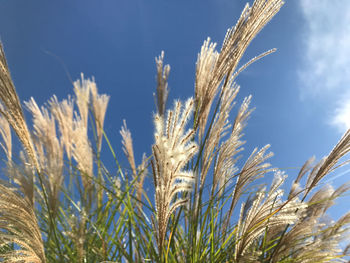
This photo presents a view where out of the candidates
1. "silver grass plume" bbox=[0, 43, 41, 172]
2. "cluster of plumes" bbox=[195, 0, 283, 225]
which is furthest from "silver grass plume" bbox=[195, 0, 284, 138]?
"silver grass plume" bbox=[0, 43, 41, 172]

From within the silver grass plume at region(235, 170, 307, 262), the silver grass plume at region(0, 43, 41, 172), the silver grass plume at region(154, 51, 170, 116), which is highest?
the silver grass plume at region(154, 51, 170, 116)

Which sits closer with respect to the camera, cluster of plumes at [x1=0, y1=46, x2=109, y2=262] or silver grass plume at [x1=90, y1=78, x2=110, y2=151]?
cluster of plumes at [x1=0, y1=46, x2=109, y2=262]

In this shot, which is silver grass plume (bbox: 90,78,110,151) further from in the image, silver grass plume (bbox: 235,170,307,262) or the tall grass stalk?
silver grass plume (bbox: 235,170,307,262)

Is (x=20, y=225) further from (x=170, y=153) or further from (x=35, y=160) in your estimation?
(x=170, y=153)

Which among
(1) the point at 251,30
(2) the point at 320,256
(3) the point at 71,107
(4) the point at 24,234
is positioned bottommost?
(2) the point at 320,256

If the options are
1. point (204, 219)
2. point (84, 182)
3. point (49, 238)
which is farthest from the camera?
point (84, 182)

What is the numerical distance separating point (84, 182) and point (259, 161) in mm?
1327

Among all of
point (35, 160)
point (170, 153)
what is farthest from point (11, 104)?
point (170, 153)

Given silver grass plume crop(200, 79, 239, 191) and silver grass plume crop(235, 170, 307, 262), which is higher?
silver grass plume crop(200, 79, 239, 191)

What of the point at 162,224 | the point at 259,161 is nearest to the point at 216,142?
the point at 259,161

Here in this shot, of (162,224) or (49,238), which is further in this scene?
(49,238)

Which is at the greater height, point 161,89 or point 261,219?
point 161,89

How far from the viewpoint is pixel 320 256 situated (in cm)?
160

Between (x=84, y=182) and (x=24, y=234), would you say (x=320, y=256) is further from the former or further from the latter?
(x=84, y=182)
